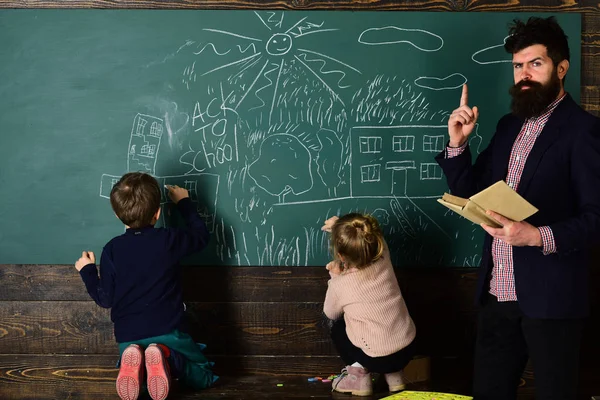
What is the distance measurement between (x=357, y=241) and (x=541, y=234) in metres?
0.94

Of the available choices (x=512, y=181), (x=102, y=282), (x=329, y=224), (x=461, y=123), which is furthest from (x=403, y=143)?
(x=102, y=282)

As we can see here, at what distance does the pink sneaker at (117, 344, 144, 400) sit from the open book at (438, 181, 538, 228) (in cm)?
158

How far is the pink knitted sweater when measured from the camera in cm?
321

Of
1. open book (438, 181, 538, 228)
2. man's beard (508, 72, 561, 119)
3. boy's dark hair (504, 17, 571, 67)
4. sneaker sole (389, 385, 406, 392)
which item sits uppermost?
boy's dark hair (504, 17, 571, 67)

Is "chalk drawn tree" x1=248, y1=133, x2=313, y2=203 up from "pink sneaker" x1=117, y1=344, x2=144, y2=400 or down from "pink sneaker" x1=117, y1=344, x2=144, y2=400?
up

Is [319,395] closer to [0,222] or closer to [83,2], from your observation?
[0,222]

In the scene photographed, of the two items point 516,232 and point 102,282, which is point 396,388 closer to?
point 516,232

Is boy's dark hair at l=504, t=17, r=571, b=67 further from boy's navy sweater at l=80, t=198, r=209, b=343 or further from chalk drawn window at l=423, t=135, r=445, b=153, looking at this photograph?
boy's navy sweater at l=80, t=198, r=209, b=343

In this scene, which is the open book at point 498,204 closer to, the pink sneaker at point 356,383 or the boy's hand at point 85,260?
the pink sneaker at point 356,383

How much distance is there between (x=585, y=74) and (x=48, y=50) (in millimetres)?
2621

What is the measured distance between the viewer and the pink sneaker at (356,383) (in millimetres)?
3400

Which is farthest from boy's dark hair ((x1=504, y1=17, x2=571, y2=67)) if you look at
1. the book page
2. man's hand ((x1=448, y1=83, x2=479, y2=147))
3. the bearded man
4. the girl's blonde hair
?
the girl's blonde hair

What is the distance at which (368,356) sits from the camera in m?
3.30

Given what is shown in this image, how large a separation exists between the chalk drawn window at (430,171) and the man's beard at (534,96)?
1008 mm
